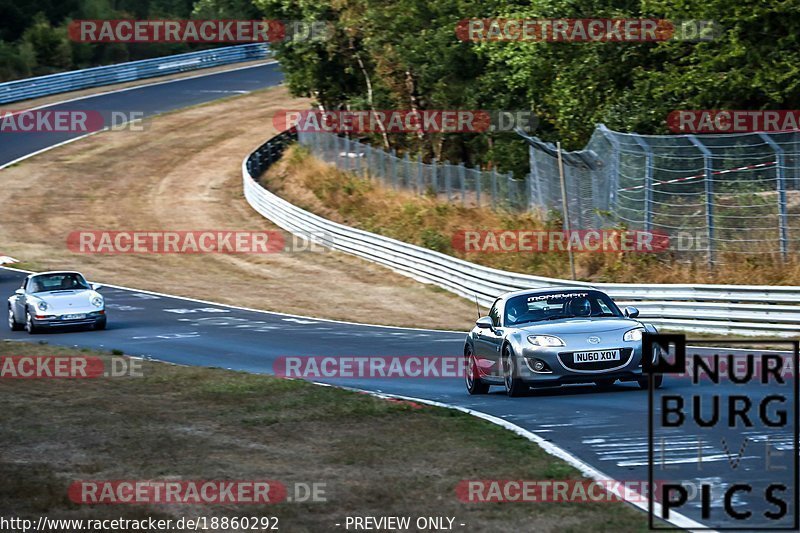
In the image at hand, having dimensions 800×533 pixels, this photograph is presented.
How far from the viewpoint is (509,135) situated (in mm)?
40625

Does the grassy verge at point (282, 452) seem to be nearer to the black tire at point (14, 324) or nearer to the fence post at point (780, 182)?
the fence post at point (780, 182)

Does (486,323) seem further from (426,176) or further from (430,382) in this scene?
(426,176)

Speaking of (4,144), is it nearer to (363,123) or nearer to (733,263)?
(363,123)

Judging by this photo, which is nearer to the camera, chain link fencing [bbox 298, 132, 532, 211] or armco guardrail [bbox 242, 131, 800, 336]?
armco guardrail [bbox 242, 131, 800, 336]

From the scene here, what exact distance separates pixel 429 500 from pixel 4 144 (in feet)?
190

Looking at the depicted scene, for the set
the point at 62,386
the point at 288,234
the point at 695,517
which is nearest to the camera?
the point at 695,517

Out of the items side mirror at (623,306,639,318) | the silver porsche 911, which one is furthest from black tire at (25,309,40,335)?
side mirror at (623,306,639,318)

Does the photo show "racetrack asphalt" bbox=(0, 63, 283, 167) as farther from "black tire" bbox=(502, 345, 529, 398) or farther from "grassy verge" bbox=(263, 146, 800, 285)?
"black tire" bbox=(502, 345, 529, 398)

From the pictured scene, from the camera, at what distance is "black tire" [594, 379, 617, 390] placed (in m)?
14.1

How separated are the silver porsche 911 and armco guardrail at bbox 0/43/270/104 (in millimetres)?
58265

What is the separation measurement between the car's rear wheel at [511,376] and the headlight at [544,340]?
11.9 inches

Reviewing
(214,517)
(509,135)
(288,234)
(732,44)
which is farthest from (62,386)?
(288,234)

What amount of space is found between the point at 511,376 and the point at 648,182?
1188cm

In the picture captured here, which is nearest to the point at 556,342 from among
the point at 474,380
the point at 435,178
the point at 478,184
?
the point at 474,380
